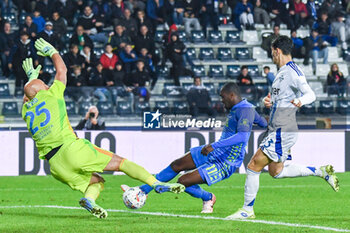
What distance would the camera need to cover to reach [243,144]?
9648 mm

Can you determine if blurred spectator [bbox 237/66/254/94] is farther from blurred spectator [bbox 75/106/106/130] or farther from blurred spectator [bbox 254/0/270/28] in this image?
blurred spectator [bbox 75/106/106/130]

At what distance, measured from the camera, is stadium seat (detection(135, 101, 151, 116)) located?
1844cm

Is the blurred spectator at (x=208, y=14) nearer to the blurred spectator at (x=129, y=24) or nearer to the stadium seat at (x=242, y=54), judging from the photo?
the stadium seat at (x=242, y=54)

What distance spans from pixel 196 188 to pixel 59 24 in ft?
42.4

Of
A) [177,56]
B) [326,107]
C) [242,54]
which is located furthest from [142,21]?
[326,107]

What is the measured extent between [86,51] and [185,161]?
1181 cm

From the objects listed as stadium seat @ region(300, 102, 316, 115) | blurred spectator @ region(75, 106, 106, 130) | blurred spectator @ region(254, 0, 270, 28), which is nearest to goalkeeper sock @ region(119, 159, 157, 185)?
blurred spectator @ region(75, 106, 106, 130)

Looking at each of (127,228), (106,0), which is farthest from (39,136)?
(106,0)

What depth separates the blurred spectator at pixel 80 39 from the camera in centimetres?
2156

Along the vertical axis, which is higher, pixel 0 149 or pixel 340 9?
pixel 340 9

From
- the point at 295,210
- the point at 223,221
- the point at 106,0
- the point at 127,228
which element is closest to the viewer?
the point at 127,228

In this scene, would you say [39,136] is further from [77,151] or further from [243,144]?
[243,144]

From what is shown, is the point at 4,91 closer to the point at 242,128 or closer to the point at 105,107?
the point at 105,107

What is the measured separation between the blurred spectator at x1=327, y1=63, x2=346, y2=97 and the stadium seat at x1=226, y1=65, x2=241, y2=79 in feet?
8.55
